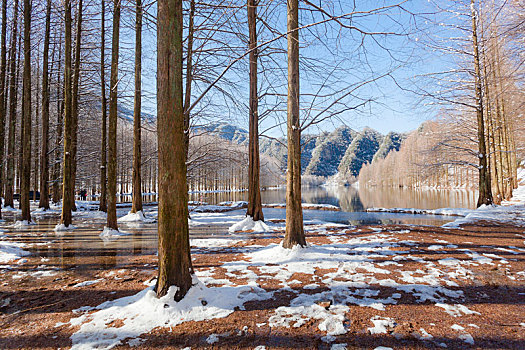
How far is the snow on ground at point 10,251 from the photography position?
5236mm

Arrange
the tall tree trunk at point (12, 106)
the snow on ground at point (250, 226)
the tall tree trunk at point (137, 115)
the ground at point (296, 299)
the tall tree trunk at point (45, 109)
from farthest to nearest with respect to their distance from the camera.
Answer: the tall tree trunk at point (12, 106)
the tall tree trunk at point (137, 115)
the tall tree trunk at point (45, 109)
the snow on ground at point (250, 226)
the ground at point (296, 299)

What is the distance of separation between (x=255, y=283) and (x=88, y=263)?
3768 mm

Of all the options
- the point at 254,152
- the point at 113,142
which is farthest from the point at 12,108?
the point at 254,152

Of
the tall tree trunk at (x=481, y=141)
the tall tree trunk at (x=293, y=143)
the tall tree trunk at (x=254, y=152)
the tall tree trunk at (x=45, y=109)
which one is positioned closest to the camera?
the tall tree trunk at (x=293, y=143)

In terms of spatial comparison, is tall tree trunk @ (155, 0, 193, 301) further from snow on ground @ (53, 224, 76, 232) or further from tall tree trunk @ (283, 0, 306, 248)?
snow on ground @ (53, 224, 76, 232)

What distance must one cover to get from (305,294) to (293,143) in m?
2.96

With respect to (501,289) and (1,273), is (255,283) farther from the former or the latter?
(1,273)

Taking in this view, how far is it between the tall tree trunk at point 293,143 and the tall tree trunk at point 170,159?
2564 millimetres

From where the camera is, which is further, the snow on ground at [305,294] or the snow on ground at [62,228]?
the snow on ground at [62,228]

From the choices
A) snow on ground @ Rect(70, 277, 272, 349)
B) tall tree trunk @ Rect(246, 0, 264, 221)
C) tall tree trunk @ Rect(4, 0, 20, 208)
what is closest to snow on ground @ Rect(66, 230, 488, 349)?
snow on ground @ Rect(70, 277, 272, 349)

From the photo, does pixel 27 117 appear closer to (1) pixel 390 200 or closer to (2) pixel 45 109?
(2) pixel 45 109

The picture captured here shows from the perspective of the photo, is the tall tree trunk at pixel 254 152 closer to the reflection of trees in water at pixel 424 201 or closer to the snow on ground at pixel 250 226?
the snow on ground at pixel 250 226

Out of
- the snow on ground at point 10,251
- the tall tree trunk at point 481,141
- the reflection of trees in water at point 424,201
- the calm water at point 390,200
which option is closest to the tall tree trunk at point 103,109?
the snow on ground at point 10,251

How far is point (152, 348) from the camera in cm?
214
